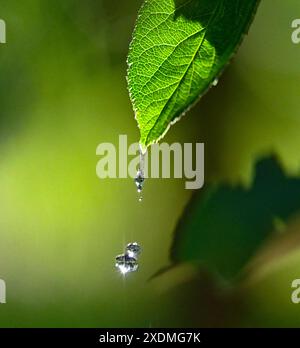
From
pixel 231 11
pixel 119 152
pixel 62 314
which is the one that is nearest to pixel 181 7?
pixel 231 11

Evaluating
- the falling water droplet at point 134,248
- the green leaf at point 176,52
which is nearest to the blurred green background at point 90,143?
the falling water droplet at point 134,248

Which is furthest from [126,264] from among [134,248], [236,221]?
[236,221]

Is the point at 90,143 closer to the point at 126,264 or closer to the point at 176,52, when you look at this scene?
the point at 126,264

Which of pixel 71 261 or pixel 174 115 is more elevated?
pixel 71 261

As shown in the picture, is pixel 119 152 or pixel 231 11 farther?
pixel 119 152
